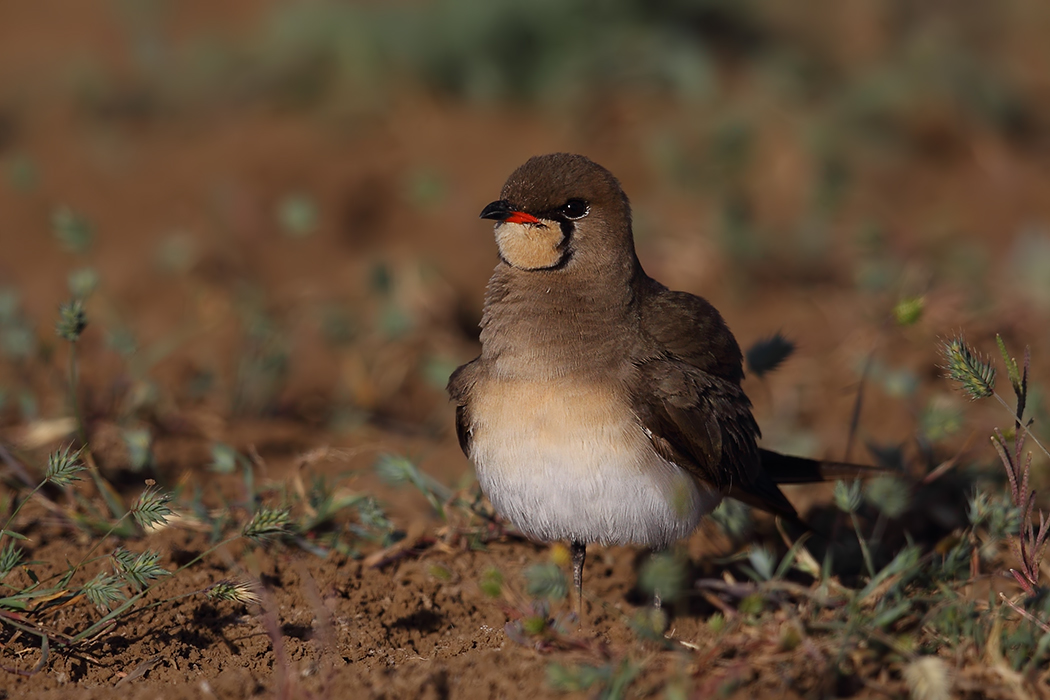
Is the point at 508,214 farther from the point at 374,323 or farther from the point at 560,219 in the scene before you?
the point at 374,323

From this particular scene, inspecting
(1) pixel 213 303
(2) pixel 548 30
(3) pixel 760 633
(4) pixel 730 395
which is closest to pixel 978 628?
(3) pixel 760 633

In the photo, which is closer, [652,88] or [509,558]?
[509,558]

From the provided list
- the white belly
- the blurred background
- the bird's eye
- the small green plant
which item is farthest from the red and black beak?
the blurred background

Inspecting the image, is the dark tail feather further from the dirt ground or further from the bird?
the dirt ground

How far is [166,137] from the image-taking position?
842cm

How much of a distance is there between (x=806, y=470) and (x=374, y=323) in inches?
112

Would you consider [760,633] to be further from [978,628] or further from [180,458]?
[180,458]

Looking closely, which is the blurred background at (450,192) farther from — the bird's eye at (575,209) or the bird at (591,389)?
the bird's eye at (575,209)

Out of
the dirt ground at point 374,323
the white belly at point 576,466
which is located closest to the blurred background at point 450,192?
the dirt ground at point 374,323

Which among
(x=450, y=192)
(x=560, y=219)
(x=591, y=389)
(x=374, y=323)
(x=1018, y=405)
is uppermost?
(x=560, y=219)

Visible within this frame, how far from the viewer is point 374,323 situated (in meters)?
6.06

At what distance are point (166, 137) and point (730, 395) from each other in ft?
20.0

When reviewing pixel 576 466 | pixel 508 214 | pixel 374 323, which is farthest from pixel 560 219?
pixel 374 323

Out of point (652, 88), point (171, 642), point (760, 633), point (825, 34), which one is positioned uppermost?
point (825, 34)
